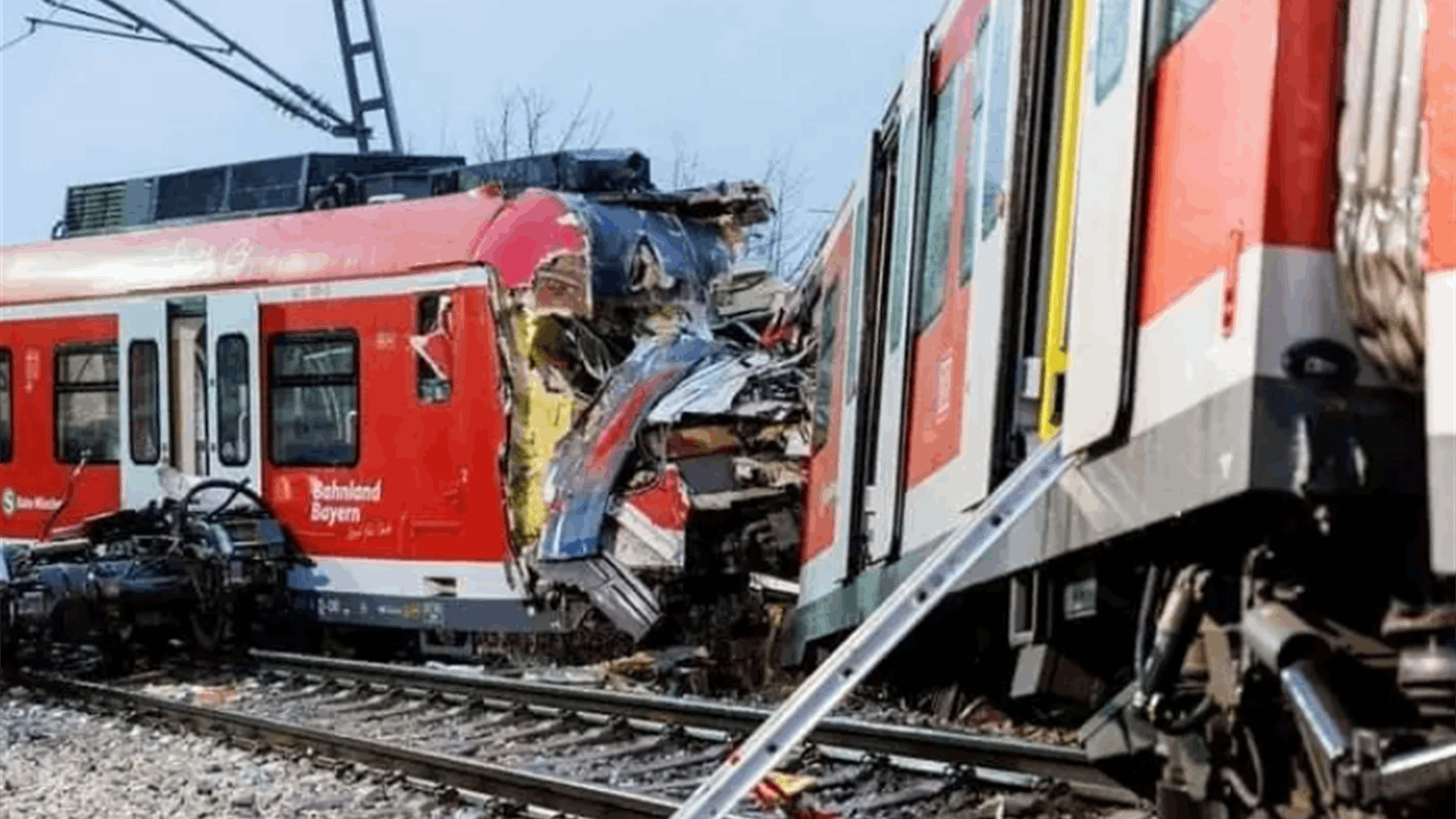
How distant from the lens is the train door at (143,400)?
50.8 feet

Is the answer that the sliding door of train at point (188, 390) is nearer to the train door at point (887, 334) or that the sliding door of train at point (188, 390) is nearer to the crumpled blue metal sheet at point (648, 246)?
the crumpled blue metal sheet at point (648, 246)

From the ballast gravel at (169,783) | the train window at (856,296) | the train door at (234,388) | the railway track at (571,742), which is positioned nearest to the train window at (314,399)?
the train door at (234,388)

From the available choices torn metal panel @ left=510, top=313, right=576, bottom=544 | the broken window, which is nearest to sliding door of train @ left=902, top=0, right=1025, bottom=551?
the broken window

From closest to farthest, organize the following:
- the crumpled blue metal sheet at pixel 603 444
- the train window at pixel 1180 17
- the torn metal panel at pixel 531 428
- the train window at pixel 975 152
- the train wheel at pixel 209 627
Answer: the train window at pixel 1180 17 → the train window at pixel 975 152 → the crumpled blue metal sheet at pixel 603 444 → the torn metal panel at pixel 531 428 → the train wheel at pixel 209 627

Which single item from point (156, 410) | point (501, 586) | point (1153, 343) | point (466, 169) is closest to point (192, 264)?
point (156, 410)

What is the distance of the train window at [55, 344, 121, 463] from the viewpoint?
626 inches

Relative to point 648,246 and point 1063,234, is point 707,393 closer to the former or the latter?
point 648,246

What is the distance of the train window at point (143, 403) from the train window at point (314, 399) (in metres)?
1.20

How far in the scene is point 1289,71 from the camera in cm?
328

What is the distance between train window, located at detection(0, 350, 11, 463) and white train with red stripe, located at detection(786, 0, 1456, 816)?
1204cm

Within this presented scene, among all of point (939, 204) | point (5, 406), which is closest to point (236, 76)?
point (5, 406)

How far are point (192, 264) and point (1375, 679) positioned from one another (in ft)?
43.6

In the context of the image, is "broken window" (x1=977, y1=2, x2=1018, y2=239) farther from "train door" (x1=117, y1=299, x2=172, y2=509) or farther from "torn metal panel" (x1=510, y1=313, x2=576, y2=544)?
"train door" (x1=117, y1=299, x2=172, y2=509)

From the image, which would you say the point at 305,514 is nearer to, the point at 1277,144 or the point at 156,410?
the point at 156,410
